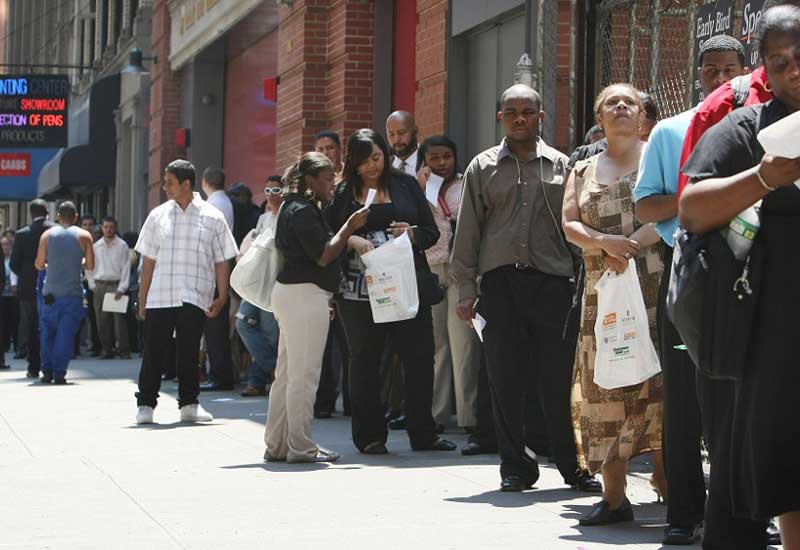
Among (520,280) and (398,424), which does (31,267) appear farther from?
(520,280)

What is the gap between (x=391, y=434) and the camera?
10711 mm

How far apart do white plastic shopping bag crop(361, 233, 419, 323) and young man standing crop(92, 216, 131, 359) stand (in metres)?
12.0

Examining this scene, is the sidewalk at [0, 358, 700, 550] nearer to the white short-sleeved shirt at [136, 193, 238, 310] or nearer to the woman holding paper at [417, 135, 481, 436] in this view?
the woman holding paper at [417, 135, 481, 436]

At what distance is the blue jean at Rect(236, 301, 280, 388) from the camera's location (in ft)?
45.1

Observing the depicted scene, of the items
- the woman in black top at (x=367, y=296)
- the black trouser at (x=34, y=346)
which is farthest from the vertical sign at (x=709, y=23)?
the black trouser at (x=34, y=346)

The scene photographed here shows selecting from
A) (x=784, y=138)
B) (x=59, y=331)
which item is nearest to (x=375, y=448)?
(x=784, y=138)

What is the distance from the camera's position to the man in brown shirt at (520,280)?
25.4 feet

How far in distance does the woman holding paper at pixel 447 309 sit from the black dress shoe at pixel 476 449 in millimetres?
562

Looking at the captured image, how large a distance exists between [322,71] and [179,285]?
5120mm

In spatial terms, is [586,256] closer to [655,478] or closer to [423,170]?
[655,478]

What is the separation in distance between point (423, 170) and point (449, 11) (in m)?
2.77

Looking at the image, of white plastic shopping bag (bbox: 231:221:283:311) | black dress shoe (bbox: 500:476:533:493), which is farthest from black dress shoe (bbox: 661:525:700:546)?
white plastic shopping bag (bbox: 231:221:283:311)

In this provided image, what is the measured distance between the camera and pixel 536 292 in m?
7.91

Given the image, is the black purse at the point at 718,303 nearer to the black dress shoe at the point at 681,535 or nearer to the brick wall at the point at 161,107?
the black dress shoe at the point at 681,535
